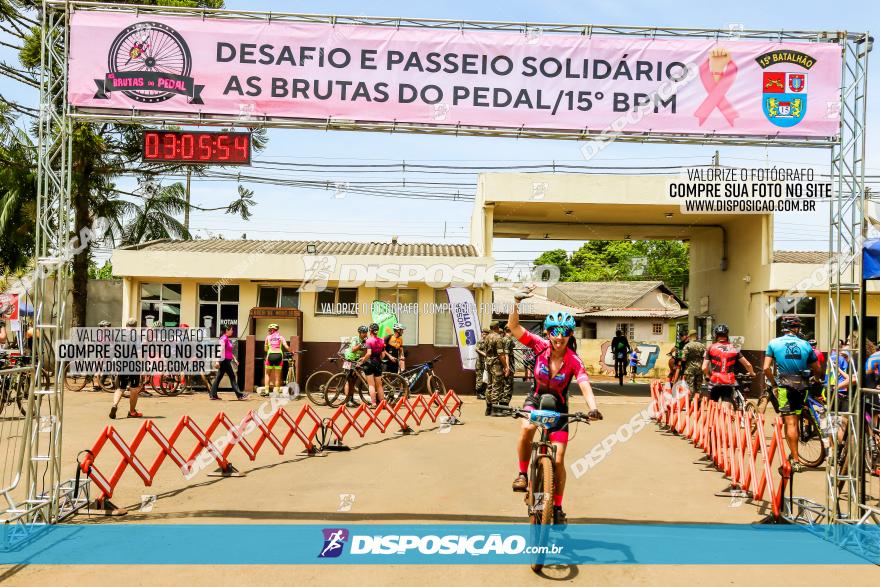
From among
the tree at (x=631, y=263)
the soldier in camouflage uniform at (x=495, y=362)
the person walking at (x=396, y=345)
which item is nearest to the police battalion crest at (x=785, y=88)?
the soldier in camouflage uniform at (x=495, y=362)

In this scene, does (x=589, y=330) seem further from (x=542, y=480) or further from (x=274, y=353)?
(x=542, y=480)

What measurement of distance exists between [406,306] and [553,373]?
55.9 feet

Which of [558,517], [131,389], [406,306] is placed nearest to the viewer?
[558,517]

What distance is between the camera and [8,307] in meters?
26.7

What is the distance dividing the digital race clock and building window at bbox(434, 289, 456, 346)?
15817 millimetres

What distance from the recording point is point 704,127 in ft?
27.8

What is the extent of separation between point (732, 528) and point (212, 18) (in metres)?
7.34

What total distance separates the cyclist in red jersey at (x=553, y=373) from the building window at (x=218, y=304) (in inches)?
724

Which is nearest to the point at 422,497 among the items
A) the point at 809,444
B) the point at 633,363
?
the point at 809,444

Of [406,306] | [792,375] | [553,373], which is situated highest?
[406,306]

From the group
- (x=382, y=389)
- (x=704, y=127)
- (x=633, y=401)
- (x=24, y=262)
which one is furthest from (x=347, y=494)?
(x=24, y=262)

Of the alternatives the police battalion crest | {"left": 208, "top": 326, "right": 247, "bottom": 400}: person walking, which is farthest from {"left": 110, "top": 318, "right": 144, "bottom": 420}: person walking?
the police battalion crest

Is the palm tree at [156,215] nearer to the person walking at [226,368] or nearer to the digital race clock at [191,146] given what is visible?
the person walking at [226,368]

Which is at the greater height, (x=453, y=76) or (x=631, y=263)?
(x=631, y=263)
